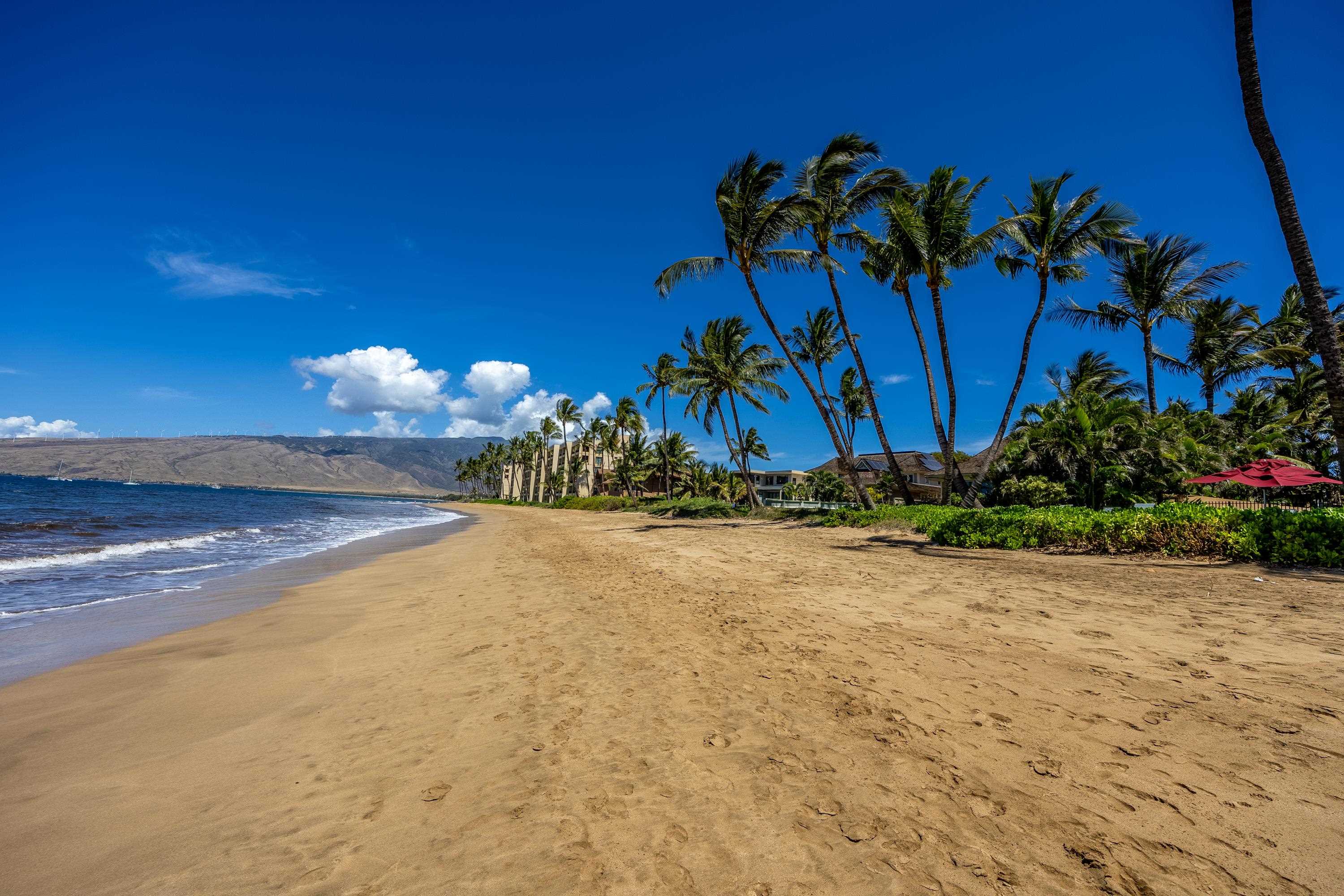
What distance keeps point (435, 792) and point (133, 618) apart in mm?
7561

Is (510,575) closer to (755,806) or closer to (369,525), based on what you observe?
(755,806)

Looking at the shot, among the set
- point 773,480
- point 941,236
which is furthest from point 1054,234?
point 773,480

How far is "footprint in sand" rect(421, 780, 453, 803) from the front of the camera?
3010mm

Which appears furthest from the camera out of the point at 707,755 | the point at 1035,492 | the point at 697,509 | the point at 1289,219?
the point at 697,509

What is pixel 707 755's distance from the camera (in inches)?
135

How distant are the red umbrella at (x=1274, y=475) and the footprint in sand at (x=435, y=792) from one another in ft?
57.4

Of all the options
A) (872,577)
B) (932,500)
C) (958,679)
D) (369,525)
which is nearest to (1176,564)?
(872,577)

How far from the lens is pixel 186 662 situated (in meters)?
5.54

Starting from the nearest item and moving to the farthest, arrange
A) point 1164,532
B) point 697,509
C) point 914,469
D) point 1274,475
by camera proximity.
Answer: point 1164,532 → point 1274,475 → point 697,509 → point 914,469

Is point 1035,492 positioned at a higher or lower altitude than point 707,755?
higher

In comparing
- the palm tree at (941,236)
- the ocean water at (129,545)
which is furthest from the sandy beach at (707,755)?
the palm tree at (941,236)

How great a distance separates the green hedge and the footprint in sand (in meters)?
12.9

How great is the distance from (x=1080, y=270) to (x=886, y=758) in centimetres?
2162

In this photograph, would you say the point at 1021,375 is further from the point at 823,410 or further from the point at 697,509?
the point at 697,509
